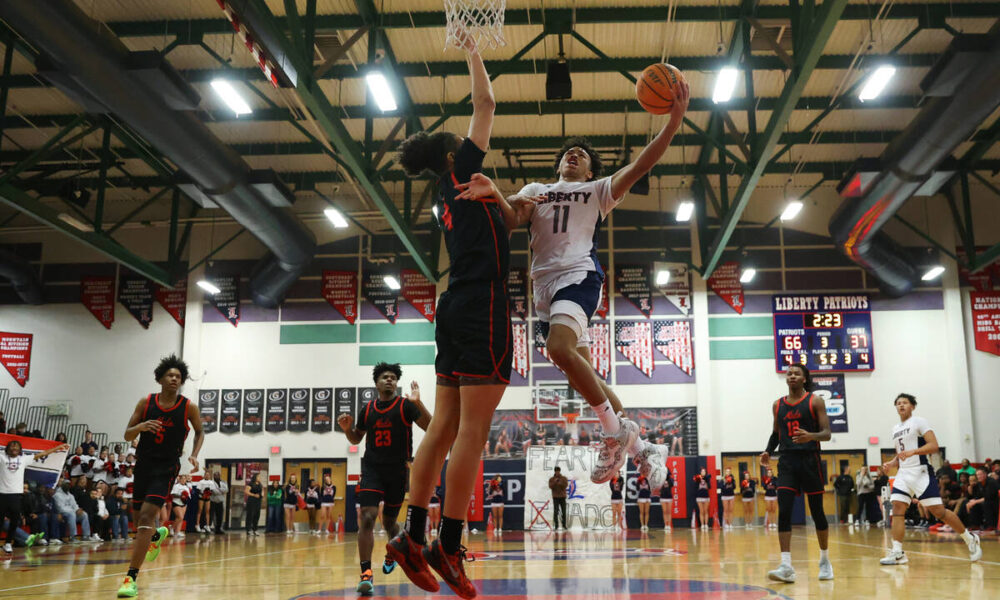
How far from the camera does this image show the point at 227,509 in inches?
955

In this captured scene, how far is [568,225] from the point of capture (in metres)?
4.57

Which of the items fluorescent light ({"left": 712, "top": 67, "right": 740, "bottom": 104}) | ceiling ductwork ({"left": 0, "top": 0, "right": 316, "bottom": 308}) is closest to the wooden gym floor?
ceiling ductwork ({"left": 0, "top": 0, "right": 316, "bottom": 308})

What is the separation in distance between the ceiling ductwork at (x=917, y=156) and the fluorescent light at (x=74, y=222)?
53.9 ft

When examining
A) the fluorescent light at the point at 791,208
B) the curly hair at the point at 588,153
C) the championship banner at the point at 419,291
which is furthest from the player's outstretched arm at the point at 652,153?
the championship banner at the point at 419,291

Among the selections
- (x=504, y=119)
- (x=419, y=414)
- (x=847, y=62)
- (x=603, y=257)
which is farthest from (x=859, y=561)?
(x=603, y=257)

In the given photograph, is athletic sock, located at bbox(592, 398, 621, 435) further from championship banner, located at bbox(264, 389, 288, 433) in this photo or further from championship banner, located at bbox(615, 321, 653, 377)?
championship banner, located at bbox(264, 389, 288, 433)

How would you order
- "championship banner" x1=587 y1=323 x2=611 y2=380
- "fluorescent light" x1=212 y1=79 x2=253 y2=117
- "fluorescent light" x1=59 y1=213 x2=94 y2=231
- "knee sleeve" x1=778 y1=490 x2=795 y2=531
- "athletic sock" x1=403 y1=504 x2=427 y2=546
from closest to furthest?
"athletic sock" x1=403 y1=504 x2=427 y2=546, "knee sleeve" x1=778 y1=490 x2=795 y2=531, "fluorescent light" x1=212 y1=79 x2=253 y2=117, "fluorescent light" x1=59 y1=213 x2=94 y2=231, "championship banner" x1=587 y1=323 x2=611 y2=380

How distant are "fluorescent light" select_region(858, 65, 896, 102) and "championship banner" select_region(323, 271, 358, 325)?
16.2 meters

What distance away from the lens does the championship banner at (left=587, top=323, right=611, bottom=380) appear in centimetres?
2431

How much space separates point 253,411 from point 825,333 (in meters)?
17.3

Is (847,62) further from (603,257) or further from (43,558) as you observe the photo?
(43,558)

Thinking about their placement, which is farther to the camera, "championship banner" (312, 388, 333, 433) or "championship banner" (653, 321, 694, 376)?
"championship banner" (312, 388, 333, 433)

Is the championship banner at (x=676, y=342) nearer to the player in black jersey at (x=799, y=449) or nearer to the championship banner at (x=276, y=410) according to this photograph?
the championship banner at (x=276, y=410)

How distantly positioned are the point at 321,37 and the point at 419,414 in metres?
10.5
